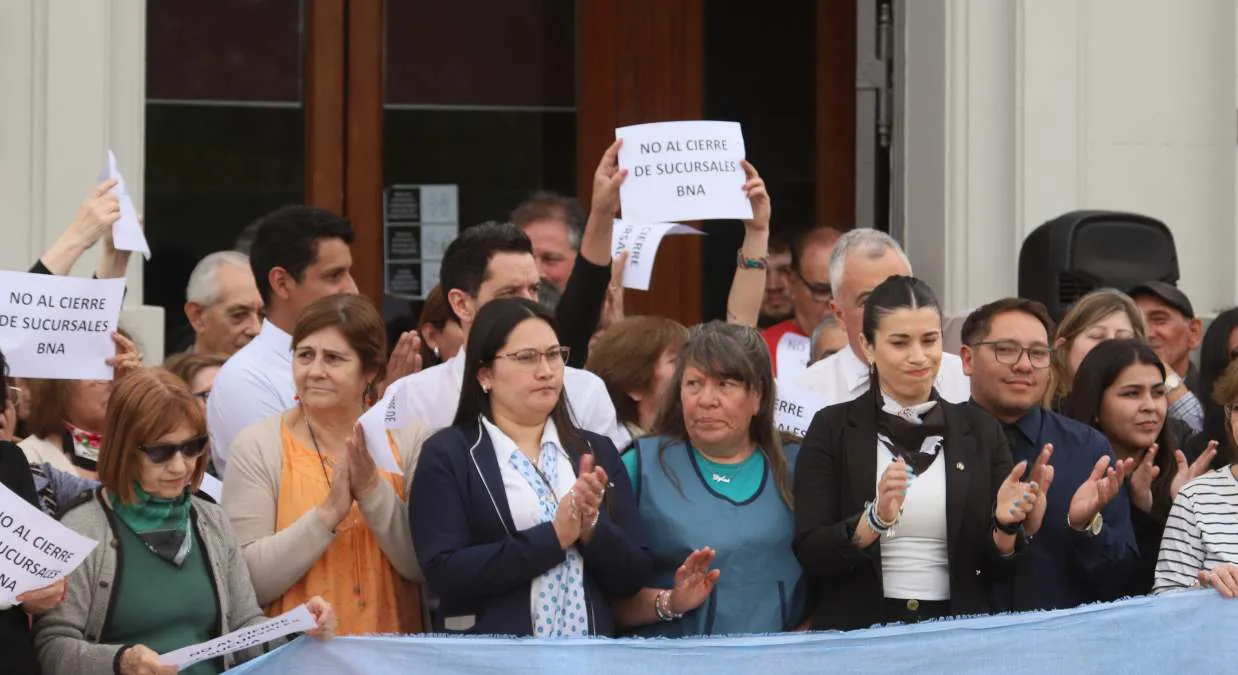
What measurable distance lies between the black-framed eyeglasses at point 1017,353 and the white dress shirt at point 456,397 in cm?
113

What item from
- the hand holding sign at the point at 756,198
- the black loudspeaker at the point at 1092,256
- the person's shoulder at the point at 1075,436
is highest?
the hand holding sign at the point at 756,198

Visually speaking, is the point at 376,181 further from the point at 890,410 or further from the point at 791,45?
the point at 890,410

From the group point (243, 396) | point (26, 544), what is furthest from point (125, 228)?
point (26, 544)

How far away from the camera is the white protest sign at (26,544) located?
471 centimetres

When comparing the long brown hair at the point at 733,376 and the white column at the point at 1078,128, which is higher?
the white column at the point at 1078,128

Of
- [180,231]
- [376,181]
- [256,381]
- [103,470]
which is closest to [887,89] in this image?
[376,181]

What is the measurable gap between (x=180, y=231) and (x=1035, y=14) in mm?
3851

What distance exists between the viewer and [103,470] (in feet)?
16.8

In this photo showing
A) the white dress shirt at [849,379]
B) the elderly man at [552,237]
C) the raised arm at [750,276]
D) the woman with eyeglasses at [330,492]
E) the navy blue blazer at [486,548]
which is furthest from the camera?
the elderly man at [552,237]

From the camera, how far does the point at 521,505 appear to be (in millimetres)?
5359

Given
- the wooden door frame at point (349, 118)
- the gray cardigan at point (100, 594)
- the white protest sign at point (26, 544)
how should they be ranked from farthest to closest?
the wooden door frame at point (349, 118) → the gray cardigan at point (100, 594) → the white protest sign at point (26, 544)

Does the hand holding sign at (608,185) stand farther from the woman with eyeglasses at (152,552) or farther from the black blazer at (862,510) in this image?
the woman with eyeglasses at (152,552)

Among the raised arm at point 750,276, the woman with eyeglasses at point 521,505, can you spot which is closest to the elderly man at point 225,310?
the raised arm at point 750,276

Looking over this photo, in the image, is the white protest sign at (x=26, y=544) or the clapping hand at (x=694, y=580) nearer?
the white protest sign at (x=26, y=544)
